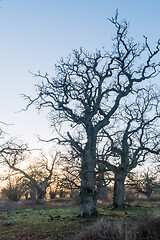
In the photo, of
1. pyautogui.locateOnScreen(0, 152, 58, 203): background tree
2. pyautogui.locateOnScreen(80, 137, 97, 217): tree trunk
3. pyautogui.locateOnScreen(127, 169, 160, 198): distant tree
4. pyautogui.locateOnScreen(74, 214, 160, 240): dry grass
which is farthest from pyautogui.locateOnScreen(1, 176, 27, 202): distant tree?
pyautogui.locateOnScreen(74, 214, 160, 240): dry grass

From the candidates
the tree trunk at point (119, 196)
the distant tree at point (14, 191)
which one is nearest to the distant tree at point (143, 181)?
the tree trunk at point (119, 196)

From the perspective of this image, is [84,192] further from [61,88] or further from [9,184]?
[9,184]

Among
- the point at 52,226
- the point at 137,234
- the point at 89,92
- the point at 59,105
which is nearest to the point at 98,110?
the point at 89,92

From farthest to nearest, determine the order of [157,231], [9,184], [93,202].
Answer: [9,184] < [93,202] < [157,231]

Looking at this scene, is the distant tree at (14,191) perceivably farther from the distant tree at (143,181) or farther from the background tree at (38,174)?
the distant tree at (143,181)

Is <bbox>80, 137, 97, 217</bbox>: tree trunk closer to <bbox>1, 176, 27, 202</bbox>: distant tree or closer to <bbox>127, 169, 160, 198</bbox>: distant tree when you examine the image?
<bbox>127, 169, 160, 198</bbox>: distant tree

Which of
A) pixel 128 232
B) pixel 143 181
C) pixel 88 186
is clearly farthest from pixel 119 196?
Answer: pixel 128 232

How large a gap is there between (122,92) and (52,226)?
33.4ft

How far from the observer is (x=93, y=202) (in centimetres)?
1529

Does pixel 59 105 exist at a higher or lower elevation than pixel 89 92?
lower

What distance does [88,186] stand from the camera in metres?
15.3

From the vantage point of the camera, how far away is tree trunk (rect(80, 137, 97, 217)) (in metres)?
15.1

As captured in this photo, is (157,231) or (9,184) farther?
(9,184)

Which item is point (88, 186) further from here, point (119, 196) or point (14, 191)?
point (14, 191)
